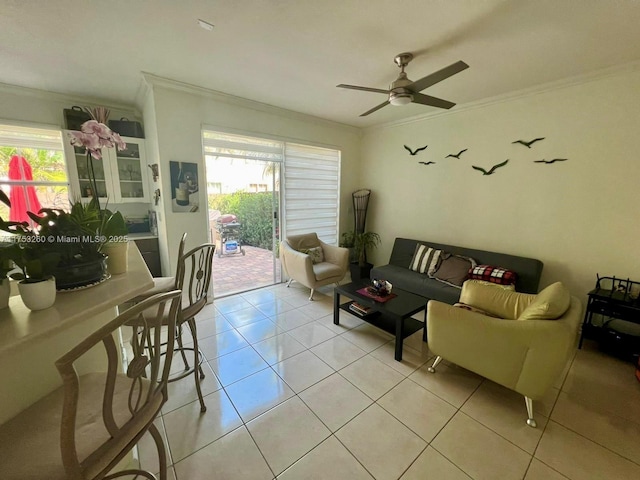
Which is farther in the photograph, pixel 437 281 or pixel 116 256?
pixel 437 281

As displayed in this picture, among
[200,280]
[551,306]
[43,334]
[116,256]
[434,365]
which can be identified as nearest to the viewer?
[43,334]

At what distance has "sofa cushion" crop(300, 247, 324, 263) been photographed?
3823 millimetres

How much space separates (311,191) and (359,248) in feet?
4.11

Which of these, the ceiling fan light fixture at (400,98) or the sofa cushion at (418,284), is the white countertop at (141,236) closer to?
the sofa cushion at (418,284)

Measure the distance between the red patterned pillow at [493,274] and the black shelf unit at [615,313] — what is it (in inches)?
23.9

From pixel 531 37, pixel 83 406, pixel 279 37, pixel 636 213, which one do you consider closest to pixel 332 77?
pixel 279 37

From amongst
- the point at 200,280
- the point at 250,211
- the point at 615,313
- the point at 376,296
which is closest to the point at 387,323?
the point at 376,296

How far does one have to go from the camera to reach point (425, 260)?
349cm

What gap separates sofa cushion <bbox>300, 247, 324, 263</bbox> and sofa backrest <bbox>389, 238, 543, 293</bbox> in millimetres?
1166

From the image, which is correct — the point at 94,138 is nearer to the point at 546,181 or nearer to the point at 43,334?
the point at 43,334

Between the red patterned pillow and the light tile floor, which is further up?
the red patterned pillow

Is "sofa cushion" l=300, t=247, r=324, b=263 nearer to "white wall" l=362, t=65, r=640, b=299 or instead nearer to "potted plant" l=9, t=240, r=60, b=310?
"white wall" l=362, t=65, r=640, b=299

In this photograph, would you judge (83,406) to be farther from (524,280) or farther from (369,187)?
(369,187)

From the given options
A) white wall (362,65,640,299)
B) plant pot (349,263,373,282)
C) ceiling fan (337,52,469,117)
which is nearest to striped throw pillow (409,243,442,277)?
white wall (362,65,640,299)
